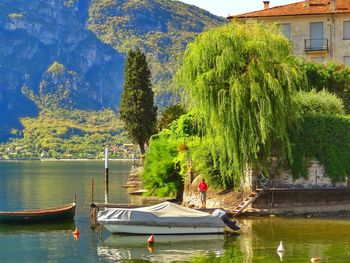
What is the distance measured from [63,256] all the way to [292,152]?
62.1 feet

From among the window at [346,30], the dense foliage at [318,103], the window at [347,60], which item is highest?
the window at [346,30]

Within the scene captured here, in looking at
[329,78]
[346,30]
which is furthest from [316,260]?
[346,30]

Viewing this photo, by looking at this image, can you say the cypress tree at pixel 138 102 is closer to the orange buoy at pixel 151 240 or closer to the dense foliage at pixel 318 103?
the dense foliage at pixel 318 103

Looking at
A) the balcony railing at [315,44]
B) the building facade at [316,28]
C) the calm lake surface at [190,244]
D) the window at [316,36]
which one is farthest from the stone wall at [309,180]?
the window at [316,36]

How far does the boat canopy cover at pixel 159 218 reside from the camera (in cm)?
3803

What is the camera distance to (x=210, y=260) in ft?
103

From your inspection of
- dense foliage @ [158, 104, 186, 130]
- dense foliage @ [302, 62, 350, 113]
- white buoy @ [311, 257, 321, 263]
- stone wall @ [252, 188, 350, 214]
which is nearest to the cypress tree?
dense foliage @ [158, 104, 186, 130]

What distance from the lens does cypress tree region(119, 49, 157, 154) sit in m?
81.7

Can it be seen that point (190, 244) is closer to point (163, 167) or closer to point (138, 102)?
point (163, 167)

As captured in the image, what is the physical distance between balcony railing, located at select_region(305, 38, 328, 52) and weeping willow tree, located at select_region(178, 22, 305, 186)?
18060 millimetres

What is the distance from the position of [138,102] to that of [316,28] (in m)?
25.4

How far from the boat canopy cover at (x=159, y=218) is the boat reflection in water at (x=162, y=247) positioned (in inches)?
27.4

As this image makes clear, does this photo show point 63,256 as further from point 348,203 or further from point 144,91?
point 144,91

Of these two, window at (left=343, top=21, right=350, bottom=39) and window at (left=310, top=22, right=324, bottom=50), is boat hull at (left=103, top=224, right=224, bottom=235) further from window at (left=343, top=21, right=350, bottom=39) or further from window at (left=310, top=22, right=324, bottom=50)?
window at (left=343, top=21, right=350, bottom=39)
